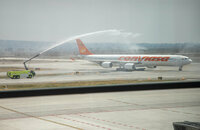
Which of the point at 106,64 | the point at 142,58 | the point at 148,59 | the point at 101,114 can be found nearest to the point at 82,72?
the point at 106,64

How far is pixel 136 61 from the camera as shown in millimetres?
11234

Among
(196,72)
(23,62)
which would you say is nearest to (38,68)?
(23,62)

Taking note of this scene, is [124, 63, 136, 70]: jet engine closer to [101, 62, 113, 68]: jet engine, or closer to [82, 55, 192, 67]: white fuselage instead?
[82, 55, 192, 67]: white fuselage

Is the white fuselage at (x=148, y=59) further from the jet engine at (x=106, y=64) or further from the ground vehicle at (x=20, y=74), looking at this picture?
the ground vehicle at (x=20, y=74)

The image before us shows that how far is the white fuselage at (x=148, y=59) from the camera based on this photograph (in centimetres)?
1066

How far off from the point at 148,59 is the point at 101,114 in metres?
4.63

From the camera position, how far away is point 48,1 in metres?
8.55

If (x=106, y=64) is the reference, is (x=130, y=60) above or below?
above

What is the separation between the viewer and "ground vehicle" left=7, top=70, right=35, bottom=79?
8434 mm

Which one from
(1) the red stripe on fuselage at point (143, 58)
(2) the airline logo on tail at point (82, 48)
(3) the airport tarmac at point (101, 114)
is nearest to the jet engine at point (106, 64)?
(1) the red stripe on fuselage at point (143, 58)

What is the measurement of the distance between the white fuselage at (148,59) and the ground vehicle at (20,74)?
2295 millimetres

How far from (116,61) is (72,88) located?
2891mm

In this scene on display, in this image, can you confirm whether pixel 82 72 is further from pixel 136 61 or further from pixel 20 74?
pixel 136 61

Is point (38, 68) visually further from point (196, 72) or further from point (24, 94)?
point (196, 72)
